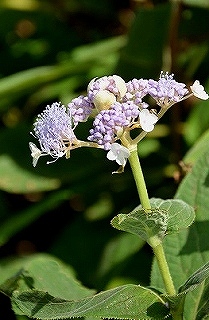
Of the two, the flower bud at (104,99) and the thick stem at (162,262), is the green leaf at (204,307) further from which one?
the flower bud at (104,99)

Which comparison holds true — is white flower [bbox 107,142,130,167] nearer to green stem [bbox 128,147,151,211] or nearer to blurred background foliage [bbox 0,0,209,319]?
green stem [bbox 128,147,151,211]

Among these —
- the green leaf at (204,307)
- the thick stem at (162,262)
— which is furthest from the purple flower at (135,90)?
the green leaf at (204,307)

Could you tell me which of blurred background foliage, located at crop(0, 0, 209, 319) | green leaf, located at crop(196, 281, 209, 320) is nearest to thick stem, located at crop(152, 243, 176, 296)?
green leaf, located at crop(196, 281, 209, 320)

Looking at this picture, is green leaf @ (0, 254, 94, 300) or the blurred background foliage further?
the blurred background foliage

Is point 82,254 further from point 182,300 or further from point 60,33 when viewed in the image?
point 182,300

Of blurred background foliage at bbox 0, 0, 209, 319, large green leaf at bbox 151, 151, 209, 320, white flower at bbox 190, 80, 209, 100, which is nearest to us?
white flower at bbox 190, 80, 209, 100

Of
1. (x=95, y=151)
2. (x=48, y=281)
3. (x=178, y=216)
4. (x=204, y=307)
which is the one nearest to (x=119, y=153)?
(x=178, y=216)

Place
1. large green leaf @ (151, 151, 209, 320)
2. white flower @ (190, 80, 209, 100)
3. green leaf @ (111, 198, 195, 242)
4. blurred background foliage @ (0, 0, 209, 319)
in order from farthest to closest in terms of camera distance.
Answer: blurred background foliage @ (0, 0, 209, 319) → large green leaf @ (151, 151, 209, 320) → white flower @ (190, 80, 209, 100) → green leaf @ (111, 198, 195, 242)
